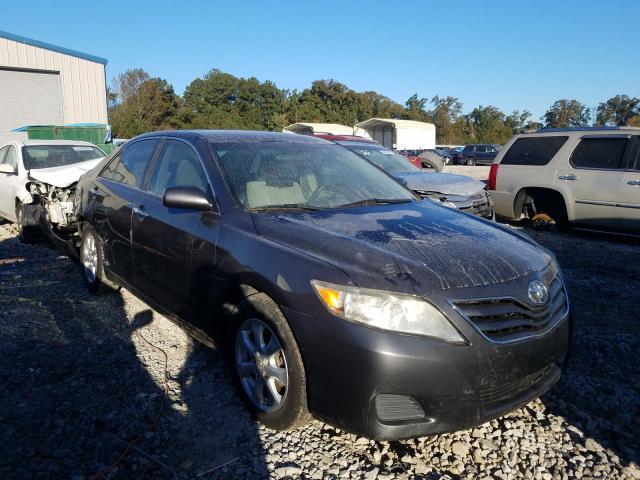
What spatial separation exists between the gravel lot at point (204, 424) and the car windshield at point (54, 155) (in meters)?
4.10

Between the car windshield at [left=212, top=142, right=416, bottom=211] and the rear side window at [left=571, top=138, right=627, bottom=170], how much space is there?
5.12m

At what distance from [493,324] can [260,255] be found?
3.94ft

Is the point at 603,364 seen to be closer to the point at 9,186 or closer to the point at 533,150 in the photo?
the point at 533,150

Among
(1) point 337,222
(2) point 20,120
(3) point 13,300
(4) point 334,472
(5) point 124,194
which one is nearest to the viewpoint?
(4) point 334,472

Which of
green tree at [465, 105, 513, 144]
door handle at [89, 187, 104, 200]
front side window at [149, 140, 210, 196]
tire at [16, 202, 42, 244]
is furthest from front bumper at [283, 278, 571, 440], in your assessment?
green tree at [465, 105, 513, 144]

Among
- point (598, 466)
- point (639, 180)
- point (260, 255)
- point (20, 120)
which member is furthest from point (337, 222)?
point (20, 120)

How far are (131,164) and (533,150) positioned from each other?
21.8 ft

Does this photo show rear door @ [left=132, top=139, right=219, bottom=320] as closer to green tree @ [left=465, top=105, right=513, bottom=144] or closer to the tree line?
the tree line

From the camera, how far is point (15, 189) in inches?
282

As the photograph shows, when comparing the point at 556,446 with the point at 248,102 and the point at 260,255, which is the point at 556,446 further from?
the point at 248,102

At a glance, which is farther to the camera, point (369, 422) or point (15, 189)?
point (15, 189)

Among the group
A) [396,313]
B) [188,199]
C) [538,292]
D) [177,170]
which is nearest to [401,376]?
[396,313]

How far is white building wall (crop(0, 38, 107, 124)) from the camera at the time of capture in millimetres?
19156

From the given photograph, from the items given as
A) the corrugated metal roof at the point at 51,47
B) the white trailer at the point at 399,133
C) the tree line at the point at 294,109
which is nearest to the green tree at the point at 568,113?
the tree line at the point at 294,109
